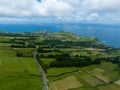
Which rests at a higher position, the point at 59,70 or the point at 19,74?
the point at 19,74

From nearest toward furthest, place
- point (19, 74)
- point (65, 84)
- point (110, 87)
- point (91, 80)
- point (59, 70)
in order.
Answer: point (110, 87)
point (65, 84)
point (91, 80)
point (19, 74)
point (59, 70)

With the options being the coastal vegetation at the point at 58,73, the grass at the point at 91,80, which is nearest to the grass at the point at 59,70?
the coastal vegetation at the point at 58,73

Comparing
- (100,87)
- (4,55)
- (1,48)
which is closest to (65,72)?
(100,87)

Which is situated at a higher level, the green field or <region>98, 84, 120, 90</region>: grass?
the green field

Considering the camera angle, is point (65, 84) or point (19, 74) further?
point (19, 74)

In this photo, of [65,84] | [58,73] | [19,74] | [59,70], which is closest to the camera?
[65,84]

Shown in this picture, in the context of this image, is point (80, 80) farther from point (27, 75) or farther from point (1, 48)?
point (1, 48)

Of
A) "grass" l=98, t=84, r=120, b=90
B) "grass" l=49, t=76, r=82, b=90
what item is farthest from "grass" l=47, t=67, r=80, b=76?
"grass" l=98, t=84, r=120, b=90

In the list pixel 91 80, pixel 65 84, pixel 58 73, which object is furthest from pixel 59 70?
pixel 65 84

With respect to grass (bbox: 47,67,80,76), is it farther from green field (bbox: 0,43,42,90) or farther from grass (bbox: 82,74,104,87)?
grass (bbox: 82,74,104,87)

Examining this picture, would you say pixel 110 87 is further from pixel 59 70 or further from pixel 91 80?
pixel 59 70

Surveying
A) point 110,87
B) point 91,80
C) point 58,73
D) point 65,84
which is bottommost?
point 110,87

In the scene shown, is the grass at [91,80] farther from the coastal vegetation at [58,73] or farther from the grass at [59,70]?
the grass at [59,70]
